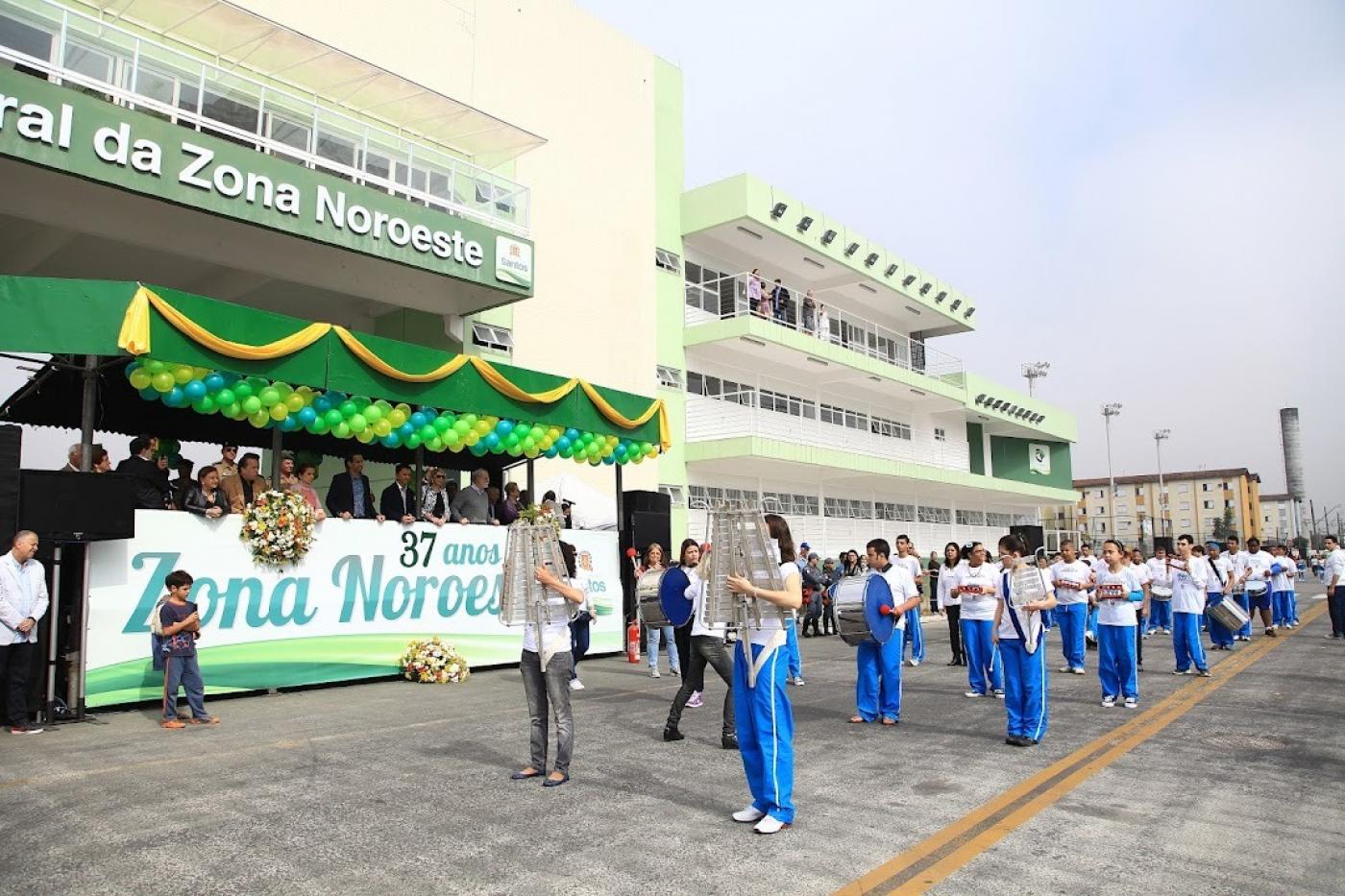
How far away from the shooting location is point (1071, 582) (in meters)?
13.4

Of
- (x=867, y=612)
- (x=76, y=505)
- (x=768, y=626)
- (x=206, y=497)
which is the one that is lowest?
(x=867, y=612)

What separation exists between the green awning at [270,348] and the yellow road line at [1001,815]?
9068 millimetres

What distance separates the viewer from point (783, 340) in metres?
29.5

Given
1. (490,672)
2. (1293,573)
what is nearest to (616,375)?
(490,672)

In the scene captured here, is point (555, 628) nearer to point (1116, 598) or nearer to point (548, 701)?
point (548, 701)

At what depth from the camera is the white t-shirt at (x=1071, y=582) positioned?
44.1ft

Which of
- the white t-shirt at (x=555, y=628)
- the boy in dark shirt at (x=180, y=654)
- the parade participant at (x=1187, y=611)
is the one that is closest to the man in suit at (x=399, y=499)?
the boy in dark shirt at (x=180, y=654)

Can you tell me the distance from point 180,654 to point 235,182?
845 cm

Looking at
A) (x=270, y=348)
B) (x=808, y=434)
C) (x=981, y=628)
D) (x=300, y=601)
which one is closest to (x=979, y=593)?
(x=981, y=628)

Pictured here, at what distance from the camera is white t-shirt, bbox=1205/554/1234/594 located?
15320 millimetres

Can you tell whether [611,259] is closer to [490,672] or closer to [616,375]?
[616,375]

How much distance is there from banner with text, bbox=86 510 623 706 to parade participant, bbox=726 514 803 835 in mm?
4998

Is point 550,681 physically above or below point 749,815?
above

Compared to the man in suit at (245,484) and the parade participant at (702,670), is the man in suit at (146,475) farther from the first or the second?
the parade participant at (702,670)
